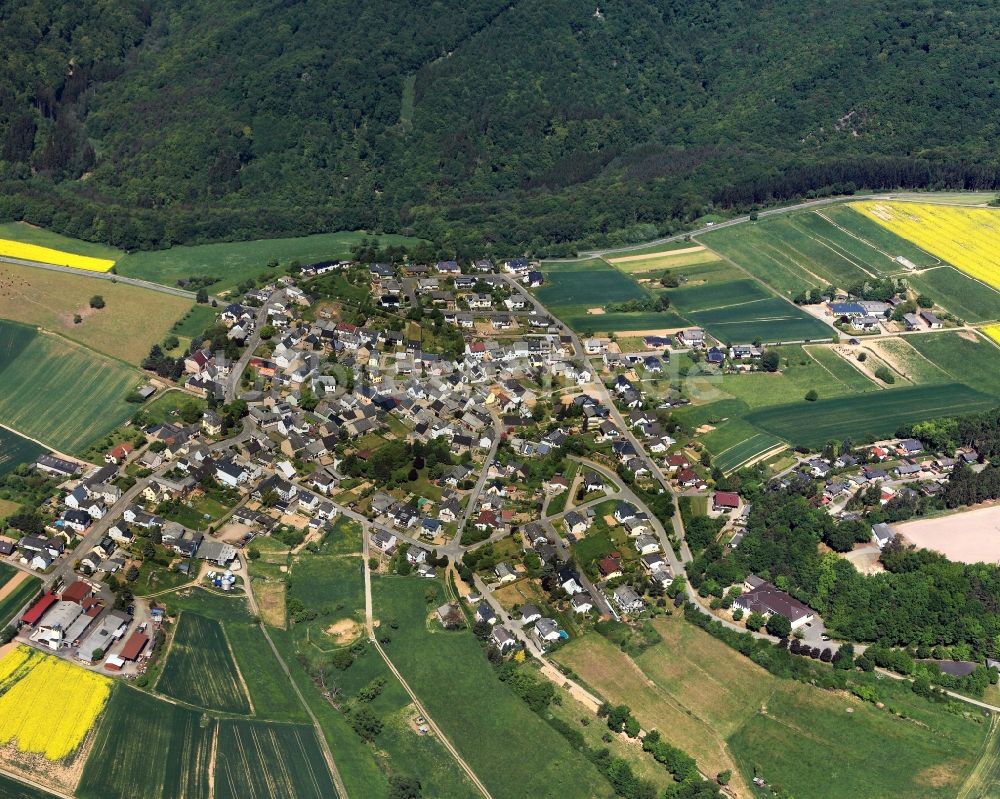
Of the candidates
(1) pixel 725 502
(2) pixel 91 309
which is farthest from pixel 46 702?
(2) pixel 91 309

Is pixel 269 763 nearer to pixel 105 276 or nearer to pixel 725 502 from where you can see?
pixel 725 502

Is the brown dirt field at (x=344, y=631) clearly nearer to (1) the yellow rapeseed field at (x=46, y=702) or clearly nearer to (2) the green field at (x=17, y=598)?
(1) the yellow rapeseed field at (x=46, y=702)

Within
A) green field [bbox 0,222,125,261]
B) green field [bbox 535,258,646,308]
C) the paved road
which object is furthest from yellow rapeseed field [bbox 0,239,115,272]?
green field [bbox 535,258,646,308]

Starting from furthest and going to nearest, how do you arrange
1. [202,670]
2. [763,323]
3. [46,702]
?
1. [763,323]
2. [202,670]
3. [46,702]

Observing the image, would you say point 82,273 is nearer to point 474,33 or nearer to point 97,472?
point 97,472

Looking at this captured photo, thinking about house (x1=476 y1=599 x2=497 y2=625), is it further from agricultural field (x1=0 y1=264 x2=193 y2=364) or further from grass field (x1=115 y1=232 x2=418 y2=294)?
grass field (x1=115 y1=232 x2=418 y2=294)
